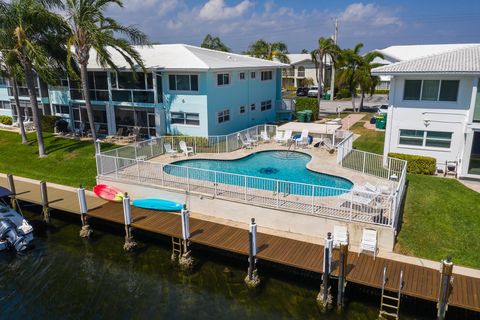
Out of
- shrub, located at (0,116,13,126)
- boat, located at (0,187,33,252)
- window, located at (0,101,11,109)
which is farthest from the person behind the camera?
window, located at (0,101,11,109)

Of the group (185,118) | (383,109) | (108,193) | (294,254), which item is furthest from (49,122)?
(383,109)

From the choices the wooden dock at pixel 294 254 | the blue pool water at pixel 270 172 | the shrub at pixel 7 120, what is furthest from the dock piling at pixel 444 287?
the shrub at pixel 7 120

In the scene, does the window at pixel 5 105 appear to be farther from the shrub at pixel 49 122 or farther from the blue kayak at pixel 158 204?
the blue kayak at pixel 158 204

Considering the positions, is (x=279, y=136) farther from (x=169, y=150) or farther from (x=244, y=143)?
(x=169, y=150)

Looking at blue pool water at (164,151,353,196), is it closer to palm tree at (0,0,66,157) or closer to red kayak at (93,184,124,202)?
red kayak at (93,184,124,202)

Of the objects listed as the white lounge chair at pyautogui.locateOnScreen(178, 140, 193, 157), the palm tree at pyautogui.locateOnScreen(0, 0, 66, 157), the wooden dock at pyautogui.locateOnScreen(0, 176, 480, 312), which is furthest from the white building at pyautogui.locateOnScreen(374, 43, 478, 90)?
the wooden dock at pyautogui.locateOnScreen(0, 176, 480, 312)
